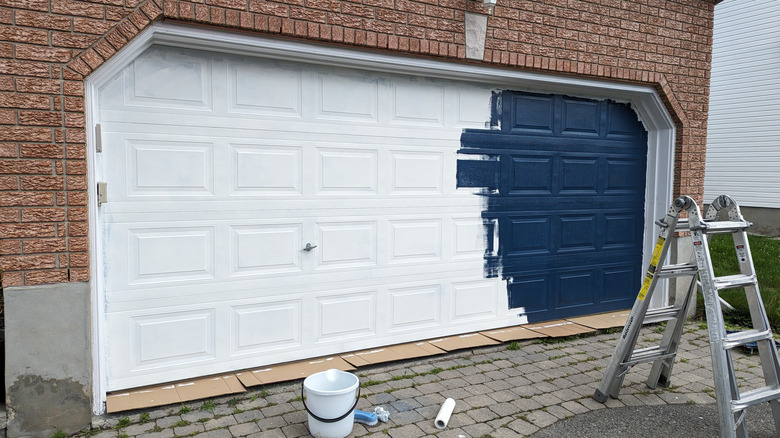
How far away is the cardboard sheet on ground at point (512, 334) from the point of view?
539 cm

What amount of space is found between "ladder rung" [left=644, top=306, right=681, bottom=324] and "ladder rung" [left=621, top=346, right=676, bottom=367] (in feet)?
0.76

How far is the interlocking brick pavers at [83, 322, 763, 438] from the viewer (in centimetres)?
366

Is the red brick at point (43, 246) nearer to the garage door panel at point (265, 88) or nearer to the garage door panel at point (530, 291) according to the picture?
the garage door panel at point (265, 88)

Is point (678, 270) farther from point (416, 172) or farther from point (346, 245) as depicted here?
point (346, 245)

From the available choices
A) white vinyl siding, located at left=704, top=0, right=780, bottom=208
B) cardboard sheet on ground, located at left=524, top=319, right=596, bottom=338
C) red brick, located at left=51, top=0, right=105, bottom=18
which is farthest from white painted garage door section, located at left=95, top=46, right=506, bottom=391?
white vinyl siding, located at left=704, top=0, right=780, bottom=208

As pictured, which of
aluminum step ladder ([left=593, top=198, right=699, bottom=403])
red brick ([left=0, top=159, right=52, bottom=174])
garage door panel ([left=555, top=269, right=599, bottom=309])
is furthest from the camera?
garage door panel ([left=555, top=269, right=599, bottom=309])

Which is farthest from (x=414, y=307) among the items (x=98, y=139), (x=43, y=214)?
(x=43, y=214)

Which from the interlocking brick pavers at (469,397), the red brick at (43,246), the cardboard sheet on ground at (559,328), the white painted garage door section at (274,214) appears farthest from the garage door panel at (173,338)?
the cardboard sheet on ground at (559,328)

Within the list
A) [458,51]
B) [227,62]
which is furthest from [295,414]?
[458,51]

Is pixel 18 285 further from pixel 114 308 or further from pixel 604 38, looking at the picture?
pixel 604 38

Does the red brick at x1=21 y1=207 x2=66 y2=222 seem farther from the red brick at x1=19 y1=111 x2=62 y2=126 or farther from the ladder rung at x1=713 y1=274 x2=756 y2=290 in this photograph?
the ladder rung at x1=713 y1=274 x2=756 y2=290

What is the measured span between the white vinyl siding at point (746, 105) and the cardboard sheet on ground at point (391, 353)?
11.6 meters

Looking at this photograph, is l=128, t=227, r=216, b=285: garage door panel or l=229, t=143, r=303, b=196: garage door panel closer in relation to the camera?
l=128, t=227, r=216, b=285: garage door panel

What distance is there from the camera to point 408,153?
5.04m
